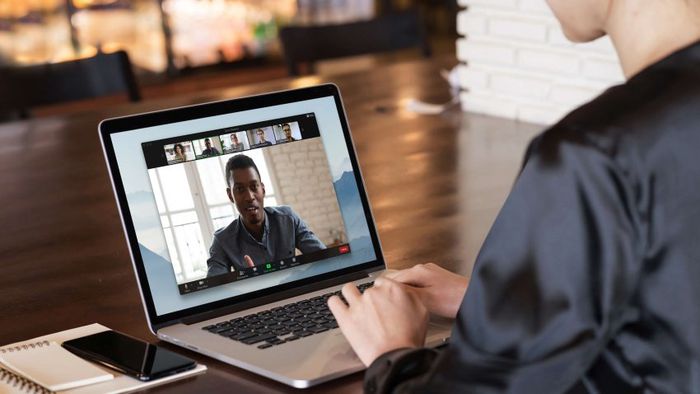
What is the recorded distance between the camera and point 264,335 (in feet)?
3.40

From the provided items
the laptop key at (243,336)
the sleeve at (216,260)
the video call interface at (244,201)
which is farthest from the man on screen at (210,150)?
the laptop key at (243,336)

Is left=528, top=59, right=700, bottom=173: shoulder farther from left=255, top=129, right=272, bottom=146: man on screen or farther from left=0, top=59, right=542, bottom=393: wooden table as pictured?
left=255, top=129, right=272, bottom=146: man on screen

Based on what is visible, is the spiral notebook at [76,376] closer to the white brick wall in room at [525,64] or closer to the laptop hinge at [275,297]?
the laptop hinge at [275,297]

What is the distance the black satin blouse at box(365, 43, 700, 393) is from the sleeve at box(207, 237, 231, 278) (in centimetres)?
36

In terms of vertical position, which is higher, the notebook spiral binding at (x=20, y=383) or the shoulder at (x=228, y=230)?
the shoulder at (x=228, y=230)

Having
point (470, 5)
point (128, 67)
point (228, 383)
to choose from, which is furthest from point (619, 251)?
point (128, 67)

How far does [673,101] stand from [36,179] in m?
1.21

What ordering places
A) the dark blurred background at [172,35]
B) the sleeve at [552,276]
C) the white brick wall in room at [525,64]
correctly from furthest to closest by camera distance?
the dark blurred background at [172,35], the white brick wall in room at [525,64], the sleeve at [552,276]

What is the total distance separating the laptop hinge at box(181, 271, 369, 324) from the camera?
1.08 meters

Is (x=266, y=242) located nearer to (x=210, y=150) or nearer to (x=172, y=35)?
(x=210, y=150)

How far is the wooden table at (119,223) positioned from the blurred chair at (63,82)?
0.26 meters

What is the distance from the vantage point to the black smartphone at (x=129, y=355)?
98 centimetres

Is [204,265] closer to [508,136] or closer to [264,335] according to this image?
[264,335]

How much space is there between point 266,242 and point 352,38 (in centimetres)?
164
